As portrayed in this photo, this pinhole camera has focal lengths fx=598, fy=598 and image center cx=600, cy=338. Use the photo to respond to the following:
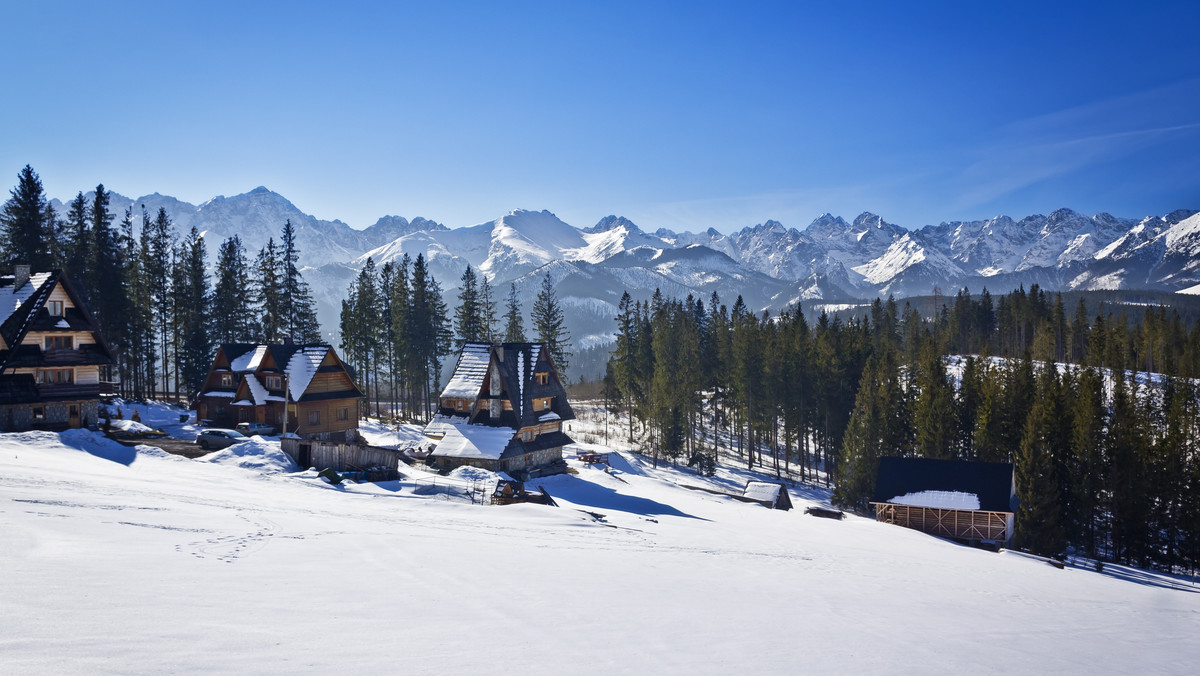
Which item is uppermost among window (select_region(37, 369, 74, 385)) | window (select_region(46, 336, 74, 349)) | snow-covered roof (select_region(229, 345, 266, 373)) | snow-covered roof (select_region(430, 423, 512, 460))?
window (select_region(46, 336, 74, 349))

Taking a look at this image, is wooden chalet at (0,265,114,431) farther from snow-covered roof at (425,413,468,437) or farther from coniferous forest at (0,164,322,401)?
snow-covered roof at (425,413,468,437)

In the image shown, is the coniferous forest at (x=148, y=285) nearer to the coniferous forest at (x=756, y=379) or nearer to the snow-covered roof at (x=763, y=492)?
the coniferous forest at (x=756, y=379)

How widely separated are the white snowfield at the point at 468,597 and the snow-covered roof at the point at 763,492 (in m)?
20.4

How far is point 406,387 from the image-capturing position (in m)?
69.8

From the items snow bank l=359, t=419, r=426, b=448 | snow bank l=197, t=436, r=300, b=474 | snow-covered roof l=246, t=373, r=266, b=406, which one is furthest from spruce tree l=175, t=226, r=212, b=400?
snow bank l=197, t=436, r=300, b=474

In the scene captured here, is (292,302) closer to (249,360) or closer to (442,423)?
(249,360)

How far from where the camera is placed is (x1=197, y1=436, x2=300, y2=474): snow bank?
27.9 metres

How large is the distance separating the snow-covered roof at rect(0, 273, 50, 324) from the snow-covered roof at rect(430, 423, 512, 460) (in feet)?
81.0

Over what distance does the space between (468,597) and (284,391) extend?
39.2 meters

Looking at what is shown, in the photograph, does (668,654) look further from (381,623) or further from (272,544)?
(272,544)

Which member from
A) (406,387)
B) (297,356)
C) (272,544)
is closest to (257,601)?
(272,544)

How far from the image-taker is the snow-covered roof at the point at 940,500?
3972 centimetres

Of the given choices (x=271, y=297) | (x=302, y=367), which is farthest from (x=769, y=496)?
(x=271, y=297)

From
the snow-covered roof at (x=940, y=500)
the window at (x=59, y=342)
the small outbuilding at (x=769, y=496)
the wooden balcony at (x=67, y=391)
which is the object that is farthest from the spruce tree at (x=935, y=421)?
the window at (x=59, y=342)
